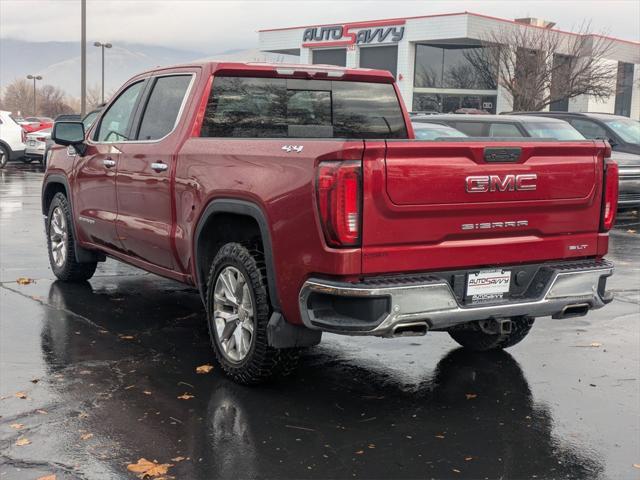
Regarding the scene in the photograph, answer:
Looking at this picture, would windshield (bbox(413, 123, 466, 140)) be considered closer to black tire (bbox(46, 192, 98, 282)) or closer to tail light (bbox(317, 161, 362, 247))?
black tire (bbox(46, 192, 98, 282))

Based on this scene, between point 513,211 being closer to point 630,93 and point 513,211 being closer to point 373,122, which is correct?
point 373,122

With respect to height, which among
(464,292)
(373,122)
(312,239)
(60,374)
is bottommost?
(60,374)

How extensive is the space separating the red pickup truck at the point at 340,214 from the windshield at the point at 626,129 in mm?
10224

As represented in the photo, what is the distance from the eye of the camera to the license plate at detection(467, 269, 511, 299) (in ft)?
15.3

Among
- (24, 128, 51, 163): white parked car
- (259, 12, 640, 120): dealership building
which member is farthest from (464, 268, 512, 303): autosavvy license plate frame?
(259, 12, 640, 120): dealership building

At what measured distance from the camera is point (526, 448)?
4348mm

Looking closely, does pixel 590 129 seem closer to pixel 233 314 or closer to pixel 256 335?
pixel 233 314

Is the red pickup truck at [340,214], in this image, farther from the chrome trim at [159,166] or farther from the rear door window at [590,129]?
the rear door window at [590,129]

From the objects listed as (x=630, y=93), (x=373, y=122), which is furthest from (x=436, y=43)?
(x=373, y=122)

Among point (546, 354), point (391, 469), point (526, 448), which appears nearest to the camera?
point (391, 469)

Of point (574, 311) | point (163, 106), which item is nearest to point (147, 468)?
point (574, 311)

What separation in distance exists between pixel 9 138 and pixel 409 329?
77.7 feet

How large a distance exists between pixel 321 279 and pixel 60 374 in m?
2.03

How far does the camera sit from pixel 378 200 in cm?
Answer: 432
